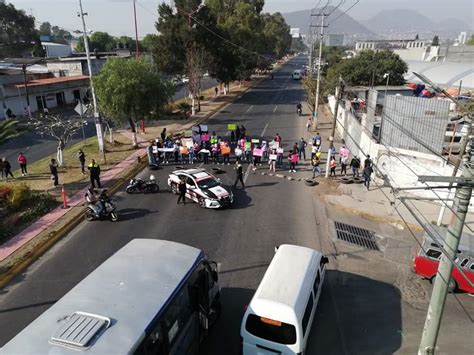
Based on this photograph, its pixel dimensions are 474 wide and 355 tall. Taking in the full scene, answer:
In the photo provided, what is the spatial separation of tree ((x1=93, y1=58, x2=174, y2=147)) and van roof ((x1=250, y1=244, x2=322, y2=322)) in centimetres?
Result: 1891

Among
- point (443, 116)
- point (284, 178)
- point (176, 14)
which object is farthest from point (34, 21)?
point (443, 116)

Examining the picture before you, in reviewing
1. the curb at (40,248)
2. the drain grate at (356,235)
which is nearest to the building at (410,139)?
the drain grate at (356,235)

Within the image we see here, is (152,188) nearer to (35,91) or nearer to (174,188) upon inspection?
(174,188)

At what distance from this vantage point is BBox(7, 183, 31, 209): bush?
1762 cm

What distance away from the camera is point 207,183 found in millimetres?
18797

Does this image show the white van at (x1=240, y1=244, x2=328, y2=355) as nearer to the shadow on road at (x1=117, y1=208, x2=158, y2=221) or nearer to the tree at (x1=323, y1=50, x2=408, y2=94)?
the shadow on road at (x1=117, y1=208, x2=158, y2=221)

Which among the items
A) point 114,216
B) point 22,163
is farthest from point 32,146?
point 114,216

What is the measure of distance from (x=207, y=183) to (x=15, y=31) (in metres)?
92.3

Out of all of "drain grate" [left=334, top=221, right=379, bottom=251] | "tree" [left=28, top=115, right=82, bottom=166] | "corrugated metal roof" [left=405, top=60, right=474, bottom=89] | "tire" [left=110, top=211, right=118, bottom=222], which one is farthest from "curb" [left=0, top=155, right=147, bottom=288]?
"corrugated metal roof" [left=405, top=60, right=474, bottom=89]

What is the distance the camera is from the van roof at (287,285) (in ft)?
28.5

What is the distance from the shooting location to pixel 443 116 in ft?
60.1

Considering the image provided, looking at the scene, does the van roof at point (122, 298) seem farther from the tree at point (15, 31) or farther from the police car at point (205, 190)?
the tree at point (15, 31)

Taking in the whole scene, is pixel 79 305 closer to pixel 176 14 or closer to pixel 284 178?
pixel 284 178

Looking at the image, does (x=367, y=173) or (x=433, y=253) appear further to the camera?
(x=367, y=173)
